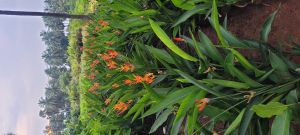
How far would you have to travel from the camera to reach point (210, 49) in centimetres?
188

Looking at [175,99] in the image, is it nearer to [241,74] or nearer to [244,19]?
[241,74]

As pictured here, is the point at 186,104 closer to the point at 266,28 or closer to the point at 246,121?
the point at 246,121

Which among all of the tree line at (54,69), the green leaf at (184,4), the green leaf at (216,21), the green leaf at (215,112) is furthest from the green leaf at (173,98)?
the tree line at (54,69)

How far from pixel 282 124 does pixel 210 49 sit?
0.56 m

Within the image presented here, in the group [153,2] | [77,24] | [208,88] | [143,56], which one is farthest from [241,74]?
[77,24]

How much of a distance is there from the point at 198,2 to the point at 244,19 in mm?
319

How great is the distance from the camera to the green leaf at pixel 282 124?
1.41m

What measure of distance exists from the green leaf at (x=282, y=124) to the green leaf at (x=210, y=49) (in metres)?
0.48

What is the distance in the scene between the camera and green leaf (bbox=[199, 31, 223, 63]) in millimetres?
1859

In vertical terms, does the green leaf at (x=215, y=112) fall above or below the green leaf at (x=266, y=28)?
below

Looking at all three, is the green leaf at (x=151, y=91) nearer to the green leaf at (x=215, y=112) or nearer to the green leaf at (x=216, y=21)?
the green leaf at (x=215, y=112)

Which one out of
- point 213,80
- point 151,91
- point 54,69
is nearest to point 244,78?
point 213,80

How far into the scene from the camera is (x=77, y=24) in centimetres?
1130

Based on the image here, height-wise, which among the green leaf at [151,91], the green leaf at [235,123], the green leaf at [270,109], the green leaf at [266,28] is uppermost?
the green leaf at [266,28]
